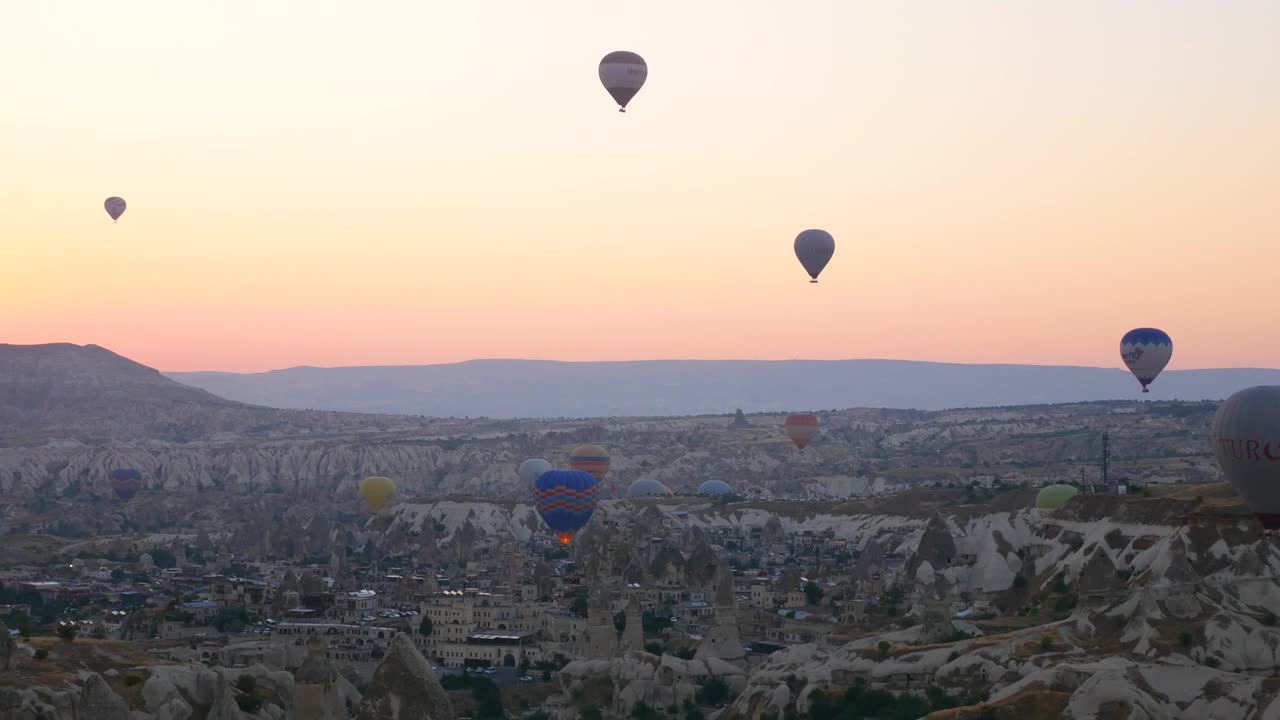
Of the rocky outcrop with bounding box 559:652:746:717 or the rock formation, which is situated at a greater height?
the rock formation

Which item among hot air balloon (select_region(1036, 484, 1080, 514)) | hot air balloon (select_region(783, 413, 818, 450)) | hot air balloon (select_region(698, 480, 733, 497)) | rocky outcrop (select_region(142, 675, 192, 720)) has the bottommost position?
rocky outcrop (select_region(142, 675, 192, 720))

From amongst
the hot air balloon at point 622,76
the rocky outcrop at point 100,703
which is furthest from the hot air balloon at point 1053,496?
the rocky outcrop at point 100,703

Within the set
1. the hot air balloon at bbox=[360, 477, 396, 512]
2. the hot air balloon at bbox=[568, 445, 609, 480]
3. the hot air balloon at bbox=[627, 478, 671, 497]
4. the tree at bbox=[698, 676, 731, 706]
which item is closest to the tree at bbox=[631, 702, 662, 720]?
the tree at bbox=[698, 676, 731, 706]

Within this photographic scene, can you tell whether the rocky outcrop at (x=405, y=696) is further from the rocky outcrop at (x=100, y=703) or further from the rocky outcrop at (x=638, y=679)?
the rocky outcrop at (x=638, y=679)

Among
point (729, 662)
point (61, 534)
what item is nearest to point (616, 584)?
point (729, 662)

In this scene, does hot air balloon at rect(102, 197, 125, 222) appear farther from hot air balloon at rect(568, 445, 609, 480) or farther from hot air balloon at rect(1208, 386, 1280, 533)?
hot air balloon at rect(1208, 386, 1280, 533)

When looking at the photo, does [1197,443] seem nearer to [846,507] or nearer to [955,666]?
[846,507]
